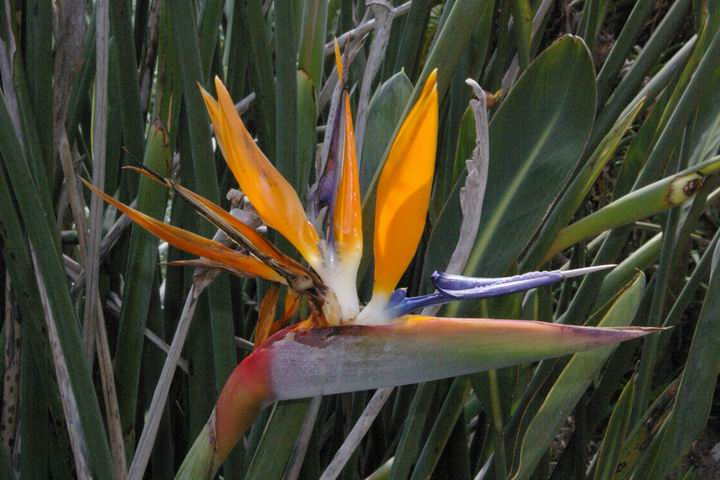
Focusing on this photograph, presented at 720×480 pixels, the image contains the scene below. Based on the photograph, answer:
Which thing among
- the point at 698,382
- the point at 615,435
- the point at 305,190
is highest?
the point at 305,190

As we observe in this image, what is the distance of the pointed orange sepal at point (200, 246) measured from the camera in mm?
352

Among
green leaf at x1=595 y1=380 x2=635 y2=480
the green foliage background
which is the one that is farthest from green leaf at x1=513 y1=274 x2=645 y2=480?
green leaf at x1=595 y1=380 x2=635 y2=480

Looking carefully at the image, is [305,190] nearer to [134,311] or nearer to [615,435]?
Result: [134,311]

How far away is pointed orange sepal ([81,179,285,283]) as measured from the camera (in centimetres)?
35

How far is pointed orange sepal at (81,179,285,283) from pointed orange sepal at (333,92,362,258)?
3cm

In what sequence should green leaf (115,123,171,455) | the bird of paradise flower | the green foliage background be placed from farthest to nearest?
1. green leaf (115,123,171,455)
2. the green foliage background
3. the bird of paradise flower

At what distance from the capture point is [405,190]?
36cm

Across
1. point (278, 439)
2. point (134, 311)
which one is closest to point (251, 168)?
point (278, 439)

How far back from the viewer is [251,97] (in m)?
0.70

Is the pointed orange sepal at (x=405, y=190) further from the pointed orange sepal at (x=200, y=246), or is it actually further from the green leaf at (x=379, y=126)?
the green leaf at (x=379, y=126)

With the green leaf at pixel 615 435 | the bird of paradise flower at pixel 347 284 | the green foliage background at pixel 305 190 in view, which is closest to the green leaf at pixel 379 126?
the green foliage background at pixel 305 190

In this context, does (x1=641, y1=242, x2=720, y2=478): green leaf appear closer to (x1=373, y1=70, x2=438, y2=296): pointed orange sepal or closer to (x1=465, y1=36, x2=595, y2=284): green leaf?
(x1=465, y1=36, x2=595, y2=284): green leaf

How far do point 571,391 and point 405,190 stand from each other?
0.27m

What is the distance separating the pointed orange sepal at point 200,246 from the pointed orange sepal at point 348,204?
0.03 m
